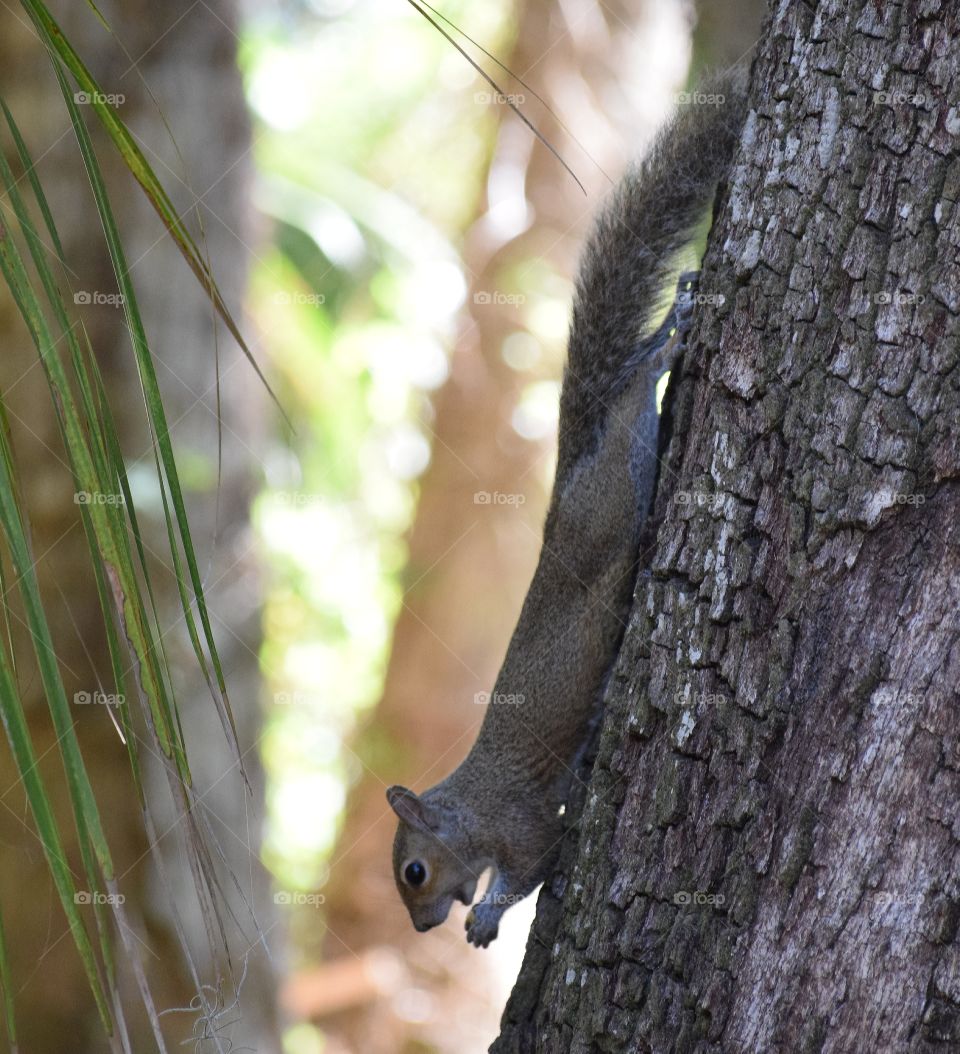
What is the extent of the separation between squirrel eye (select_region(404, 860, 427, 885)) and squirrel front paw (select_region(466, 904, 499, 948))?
5.5 inches

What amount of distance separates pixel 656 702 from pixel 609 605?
2.05 ft

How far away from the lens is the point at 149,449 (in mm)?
2936

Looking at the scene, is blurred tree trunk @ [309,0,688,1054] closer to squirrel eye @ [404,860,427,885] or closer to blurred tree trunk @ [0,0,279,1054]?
blurred tree trunk @ [0,0,279,1054]

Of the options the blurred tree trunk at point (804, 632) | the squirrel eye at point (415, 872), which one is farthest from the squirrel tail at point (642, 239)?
the squirrel eye at point (415, 872)

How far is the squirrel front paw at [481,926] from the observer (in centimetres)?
235

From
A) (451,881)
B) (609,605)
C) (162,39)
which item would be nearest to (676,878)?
(609,605)

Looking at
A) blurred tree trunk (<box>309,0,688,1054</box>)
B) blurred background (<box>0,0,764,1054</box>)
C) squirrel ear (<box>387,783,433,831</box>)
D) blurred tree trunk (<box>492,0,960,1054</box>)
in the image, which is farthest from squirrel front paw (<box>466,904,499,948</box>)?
blurred tree trunk (<box>309,0,688,1054</box>)

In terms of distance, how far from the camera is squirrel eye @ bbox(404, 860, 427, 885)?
242cm

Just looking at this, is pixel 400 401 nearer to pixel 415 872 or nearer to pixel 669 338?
pixel 415 872

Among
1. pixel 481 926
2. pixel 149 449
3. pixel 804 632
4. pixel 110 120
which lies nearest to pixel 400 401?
pixel 149 449

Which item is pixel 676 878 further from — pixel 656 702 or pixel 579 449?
pixel 579 449

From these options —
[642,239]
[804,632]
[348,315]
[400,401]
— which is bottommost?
[804,632]

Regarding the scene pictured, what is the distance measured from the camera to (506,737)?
7.32ft

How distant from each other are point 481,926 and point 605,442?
1.20 metres
